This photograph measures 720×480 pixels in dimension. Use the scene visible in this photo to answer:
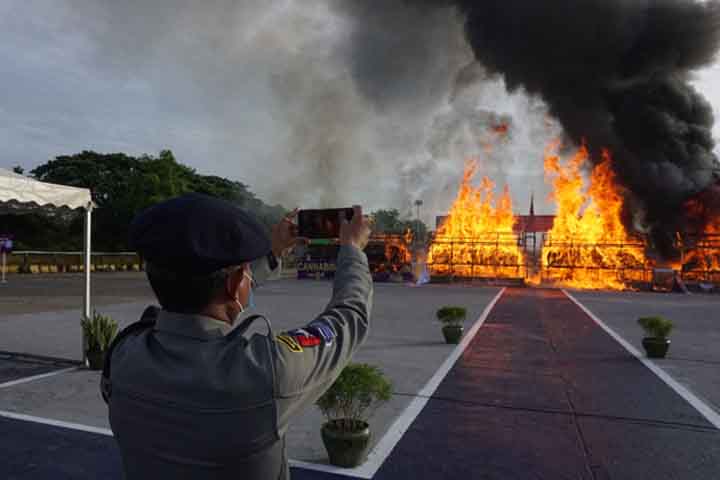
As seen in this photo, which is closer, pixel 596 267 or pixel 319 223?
pixel 319 223

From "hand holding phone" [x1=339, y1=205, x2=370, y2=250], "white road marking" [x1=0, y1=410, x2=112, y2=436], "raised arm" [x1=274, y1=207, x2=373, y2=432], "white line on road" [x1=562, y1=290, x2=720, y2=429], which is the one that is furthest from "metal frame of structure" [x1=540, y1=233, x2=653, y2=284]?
"raised arm" [x1=274, y1=207, x2=373, y2=432]

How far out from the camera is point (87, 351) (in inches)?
292

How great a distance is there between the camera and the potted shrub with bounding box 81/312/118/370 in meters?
7.32

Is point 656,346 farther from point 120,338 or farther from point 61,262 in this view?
point 61,262

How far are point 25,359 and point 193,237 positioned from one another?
8.64 m

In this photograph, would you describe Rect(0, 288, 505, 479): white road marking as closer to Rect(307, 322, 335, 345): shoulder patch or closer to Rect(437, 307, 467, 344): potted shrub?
Rect(437, 307, 467, 344): potted shrub

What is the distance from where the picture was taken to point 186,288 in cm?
130

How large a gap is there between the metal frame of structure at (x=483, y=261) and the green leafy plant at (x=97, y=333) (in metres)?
23.2

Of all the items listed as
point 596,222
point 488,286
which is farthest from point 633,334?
point 596,222

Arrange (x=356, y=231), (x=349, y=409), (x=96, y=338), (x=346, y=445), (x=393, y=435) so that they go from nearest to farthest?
(x=356, y=231) < (x=346, y=445) < (x=349, y=409) < (x=393, y=435) < (x=96, y=338)

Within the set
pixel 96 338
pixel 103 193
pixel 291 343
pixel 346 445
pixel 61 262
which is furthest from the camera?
pixel 103 193

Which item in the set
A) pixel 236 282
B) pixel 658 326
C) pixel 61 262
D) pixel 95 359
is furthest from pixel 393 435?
pixel 61 262

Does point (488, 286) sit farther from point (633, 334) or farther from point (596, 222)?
point (633, 334)

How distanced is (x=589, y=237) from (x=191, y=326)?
3073cm
